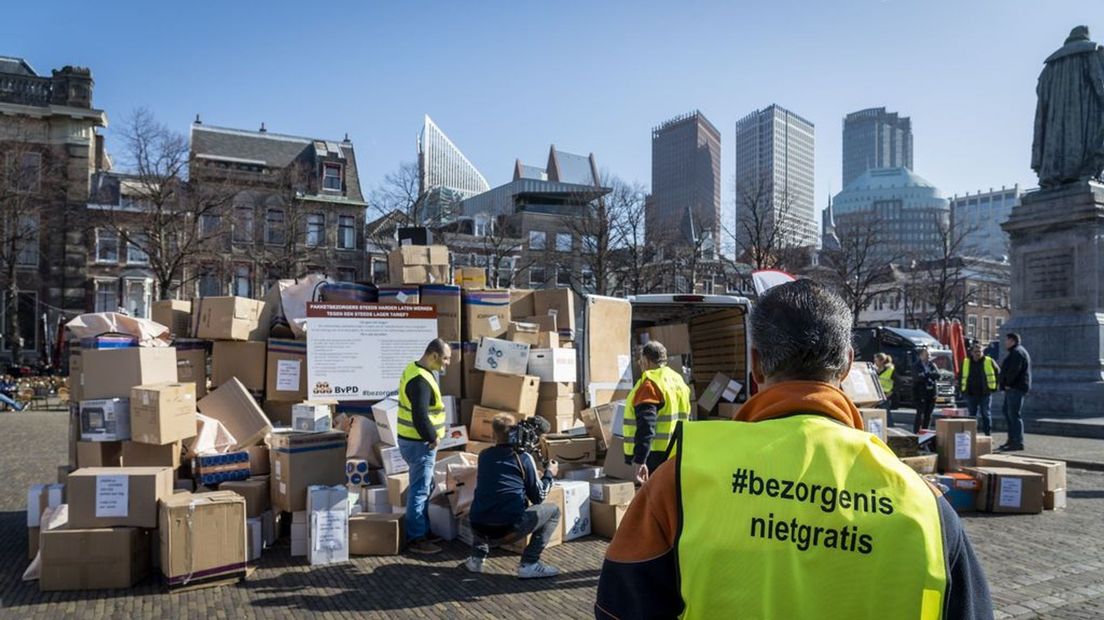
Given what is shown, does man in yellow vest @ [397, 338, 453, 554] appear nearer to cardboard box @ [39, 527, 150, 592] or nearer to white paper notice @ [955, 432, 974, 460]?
cardboard box @ [39, 527, 150, 592]

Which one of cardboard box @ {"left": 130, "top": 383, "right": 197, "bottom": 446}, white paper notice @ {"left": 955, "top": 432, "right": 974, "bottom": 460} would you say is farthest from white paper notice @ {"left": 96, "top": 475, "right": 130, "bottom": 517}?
white paper notice @ {"left": 955, "top": 432, "right": 974, "bottom": 460}

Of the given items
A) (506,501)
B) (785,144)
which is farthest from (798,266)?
(785,144)

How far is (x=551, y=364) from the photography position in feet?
29.3

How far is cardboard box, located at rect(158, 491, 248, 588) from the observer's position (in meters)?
5.68

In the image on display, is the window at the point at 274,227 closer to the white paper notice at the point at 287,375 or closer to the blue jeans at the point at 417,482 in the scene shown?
the white paper notice at the point at 287,375

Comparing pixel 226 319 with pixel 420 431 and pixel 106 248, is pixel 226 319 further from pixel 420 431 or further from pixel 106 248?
pixel 106 248

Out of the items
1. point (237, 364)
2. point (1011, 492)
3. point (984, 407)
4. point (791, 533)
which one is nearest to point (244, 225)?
point (237, 364)

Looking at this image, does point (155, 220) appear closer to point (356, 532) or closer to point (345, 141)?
point (345, 141)

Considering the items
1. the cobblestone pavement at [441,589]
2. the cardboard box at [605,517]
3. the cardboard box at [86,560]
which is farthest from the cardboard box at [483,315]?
the cardboard box at [86,560]

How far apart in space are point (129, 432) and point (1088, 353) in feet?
55.2

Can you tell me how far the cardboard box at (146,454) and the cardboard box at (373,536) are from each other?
180 centimetres

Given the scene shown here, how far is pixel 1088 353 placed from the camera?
15.7m

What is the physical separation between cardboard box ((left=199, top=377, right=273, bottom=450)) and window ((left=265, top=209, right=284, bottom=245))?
34.5m

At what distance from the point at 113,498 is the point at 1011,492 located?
27.8 feet
